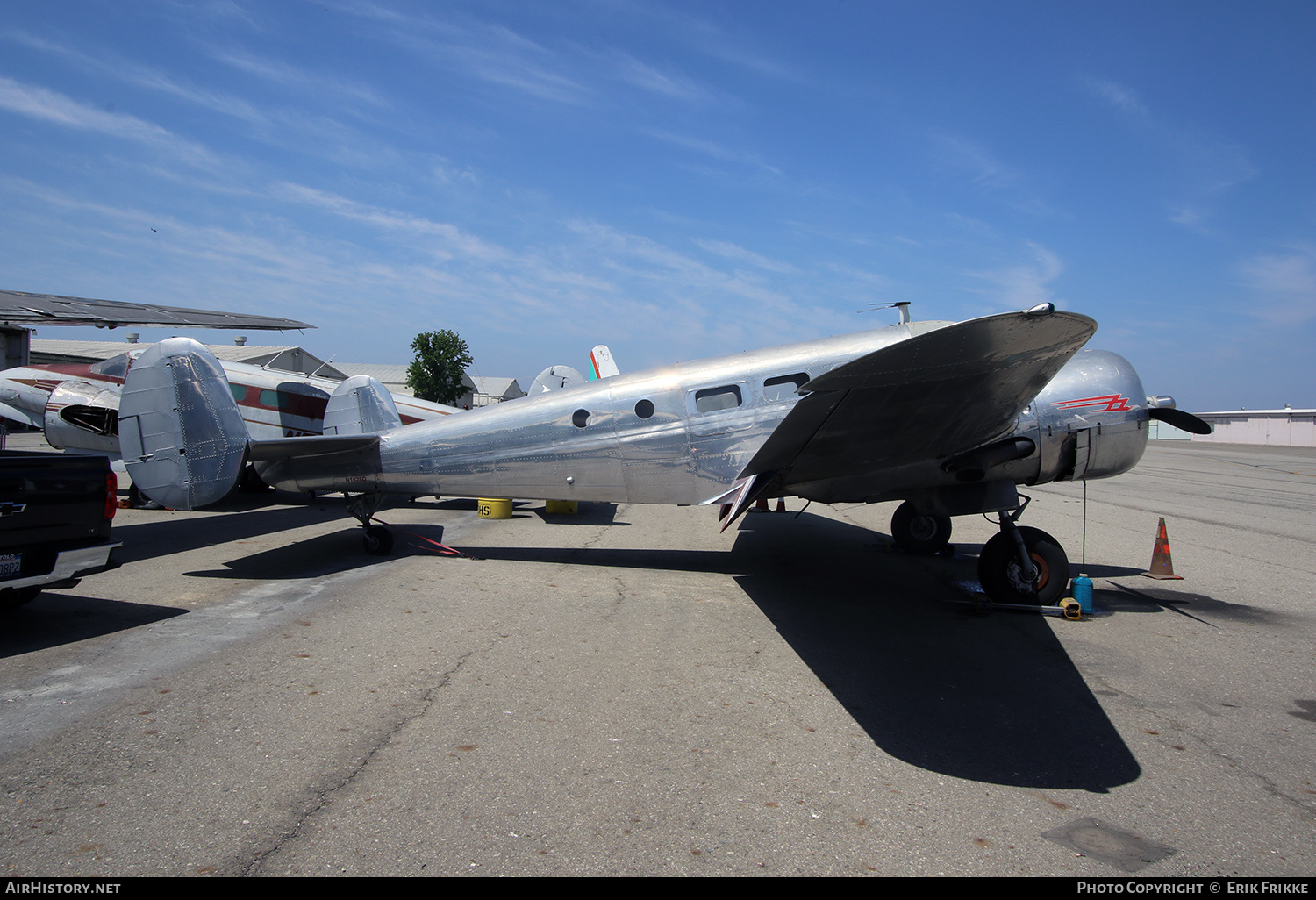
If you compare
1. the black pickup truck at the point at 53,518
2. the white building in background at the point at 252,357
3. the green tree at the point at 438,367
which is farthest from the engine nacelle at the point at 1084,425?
the green tree at the point at 438,367

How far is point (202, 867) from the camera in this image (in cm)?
258

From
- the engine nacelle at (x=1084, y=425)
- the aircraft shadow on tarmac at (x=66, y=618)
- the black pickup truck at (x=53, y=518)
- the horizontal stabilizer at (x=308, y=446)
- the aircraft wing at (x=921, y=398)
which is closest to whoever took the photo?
the aircraft wing at (x=921, y=398)

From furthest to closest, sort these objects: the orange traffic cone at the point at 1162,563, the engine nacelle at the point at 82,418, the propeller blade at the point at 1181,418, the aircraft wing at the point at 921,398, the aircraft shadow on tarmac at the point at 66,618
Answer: the engine nacelle at the point at 82,418, the orange traffic cone at the point at 1162,563, the propeller blade at the point at 1181,418, the aircraft shadow on tarmac at the point at 66,618, the aircraft wing at the point at 921,398

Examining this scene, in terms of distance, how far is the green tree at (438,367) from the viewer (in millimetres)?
66750

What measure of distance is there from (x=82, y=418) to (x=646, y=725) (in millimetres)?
15953

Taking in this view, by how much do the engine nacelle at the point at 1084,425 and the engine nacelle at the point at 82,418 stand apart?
1694cm

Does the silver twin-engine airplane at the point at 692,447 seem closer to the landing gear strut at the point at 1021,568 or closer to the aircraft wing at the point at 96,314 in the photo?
the landing gear strut at the point at 1021,568

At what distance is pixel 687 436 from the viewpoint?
7.33 m

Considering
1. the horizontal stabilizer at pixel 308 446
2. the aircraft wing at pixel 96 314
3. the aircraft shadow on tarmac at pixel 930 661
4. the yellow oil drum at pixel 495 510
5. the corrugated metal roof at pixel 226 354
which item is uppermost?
the corrugated metal roof at pixel 226 354

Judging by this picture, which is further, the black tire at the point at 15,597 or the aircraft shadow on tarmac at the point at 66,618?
the black tire at the point at 15,597

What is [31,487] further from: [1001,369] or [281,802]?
[1001,369]

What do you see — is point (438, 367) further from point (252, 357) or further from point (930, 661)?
point (930, 661)

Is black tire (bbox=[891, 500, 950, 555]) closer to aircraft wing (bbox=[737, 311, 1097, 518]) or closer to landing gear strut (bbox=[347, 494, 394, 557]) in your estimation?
aircraft wing (bbox=[737, 311, 1097, 518])

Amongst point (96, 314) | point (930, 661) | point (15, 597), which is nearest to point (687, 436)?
point (930, 661)
